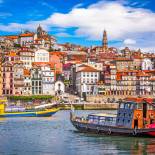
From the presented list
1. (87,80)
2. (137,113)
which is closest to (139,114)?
(137,113)


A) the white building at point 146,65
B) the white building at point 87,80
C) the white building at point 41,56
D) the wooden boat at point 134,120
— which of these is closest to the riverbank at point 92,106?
the white building at point 87,80

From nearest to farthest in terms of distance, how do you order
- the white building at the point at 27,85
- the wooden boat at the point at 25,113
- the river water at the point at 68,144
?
the river water at the point at 68,144 → the wooden boat at the point at 25,113 → the white building at the point at 27,85

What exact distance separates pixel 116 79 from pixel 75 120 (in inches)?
2877

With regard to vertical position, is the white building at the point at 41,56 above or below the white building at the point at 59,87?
above

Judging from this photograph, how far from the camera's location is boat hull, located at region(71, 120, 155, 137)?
34.9 metres

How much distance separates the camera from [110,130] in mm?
37156

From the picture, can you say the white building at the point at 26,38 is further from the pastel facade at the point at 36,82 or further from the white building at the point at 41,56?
the pastel facade at the point at 36,82

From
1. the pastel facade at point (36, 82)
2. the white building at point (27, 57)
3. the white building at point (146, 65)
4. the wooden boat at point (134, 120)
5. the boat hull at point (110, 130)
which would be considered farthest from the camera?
the white building at point (146, 65)

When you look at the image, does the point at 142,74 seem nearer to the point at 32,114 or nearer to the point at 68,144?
the point at 32,114

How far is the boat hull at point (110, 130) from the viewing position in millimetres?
34938

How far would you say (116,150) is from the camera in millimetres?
30234

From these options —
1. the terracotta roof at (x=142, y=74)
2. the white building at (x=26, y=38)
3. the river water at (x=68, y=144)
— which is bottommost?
the river water at (x=68, y=144)

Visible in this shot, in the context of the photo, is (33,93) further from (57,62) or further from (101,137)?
(101,137)

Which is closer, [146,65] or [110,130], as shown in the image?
[110,130]
